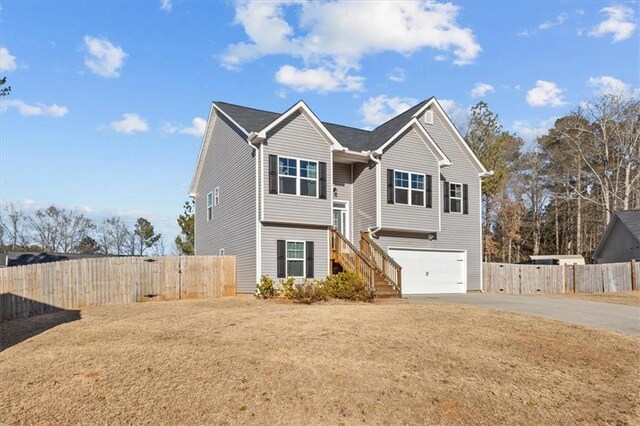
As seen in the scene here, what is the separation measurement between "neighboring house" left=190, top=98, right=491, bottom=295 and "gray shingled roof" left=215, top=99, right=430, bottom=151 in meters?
0.09

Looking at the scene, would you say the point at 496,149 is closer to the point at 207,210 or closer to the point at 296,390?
the point at 207,210

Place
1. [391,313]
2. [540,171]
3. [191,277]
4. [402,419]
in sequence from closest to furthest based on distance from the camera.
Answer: [402,419] < [391,313] < [191,277] < [540,171]

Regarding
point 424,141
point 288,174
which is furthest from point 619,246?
point 288,174

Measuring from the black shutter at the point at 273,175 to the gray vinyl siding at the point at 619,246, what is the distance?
25796mm

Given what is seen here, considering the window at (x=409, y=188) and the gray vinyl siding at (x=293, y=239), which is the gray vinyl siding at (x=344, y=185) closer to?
the window at (x=409, y=188)

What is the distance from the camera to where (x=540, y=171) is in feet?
157

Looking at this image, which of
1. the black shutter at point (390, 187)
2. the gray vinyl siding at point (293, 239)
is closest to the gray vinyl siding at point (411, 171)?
the black shutter at point (390, 187)

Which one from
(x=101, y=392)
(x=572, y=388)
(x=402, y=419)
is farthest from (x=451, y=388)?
(x=101, y=392)

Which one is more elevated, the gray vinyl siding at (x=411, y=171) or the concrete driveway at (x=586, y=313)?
the gray vinyl siding at (x=411, y=171)

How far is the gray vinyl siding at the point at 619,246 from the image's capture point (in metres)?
31.1

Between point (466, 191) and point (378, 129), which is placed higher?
point (378, 129)

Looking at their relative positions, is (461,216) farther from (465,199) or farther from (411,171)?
(411,171)

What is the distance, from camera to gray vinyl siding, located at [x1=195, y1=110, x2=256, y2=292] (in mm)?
18062

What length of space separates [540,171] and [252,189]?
3936 cm
